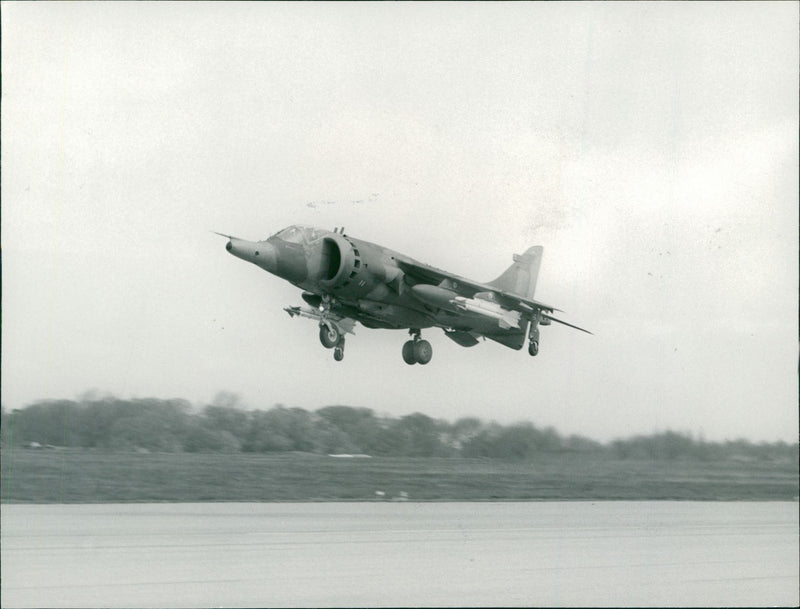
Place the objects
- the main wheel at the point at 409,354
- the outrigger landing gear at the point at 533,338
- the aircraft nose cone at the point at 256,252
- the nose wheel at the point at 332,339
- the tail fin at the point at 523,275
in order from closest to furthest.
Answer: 1. the aircraft nose cone at the point at 256,252
2. the nose wheel at the point at 332,339
3. the outrigger landing gear at the point at 533,338
4. the main wheel at the point at 409,354
5. the tail fin at the point at 523,275

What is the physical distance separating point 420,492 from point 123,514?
1128cm

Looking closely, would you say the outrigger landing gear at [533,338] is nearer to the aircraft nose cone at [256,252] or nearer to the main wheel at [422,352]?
the main wheel at [422,352]

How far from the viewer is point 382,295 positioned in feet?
68.4

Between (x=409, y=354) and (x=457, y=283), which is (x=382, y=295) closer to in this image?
(x=409, y=354)

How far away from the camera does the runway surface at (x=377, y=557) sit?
1911cm

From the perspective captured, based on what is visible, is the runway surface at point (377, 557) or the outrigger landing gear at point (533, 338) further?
the outrigger landing gear at point (533, 338)

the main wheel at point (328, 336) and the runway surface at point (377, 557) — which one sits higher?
the main wheel at point (328, 336)

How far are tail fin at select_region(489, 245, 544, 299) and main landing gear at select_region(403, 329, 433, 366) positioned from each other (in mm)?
3505

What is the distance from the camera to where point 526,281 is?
24.6 meters

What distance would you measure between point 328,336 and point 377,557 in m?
7.35

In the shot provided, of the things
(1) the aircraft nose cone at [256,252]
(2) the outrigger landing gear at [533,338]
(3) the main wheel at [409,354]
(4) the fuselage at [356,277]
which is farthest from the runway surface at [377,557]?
(1) the aircraft nose cone at [256,252]

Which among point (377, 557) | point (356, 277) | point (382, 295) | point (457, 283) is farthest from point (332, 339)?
point (377, 557)

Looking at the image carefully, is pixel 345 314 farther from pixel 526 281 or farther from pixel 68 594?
pixel 68 594

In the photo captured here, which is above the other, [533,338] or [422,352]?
[533,338]
